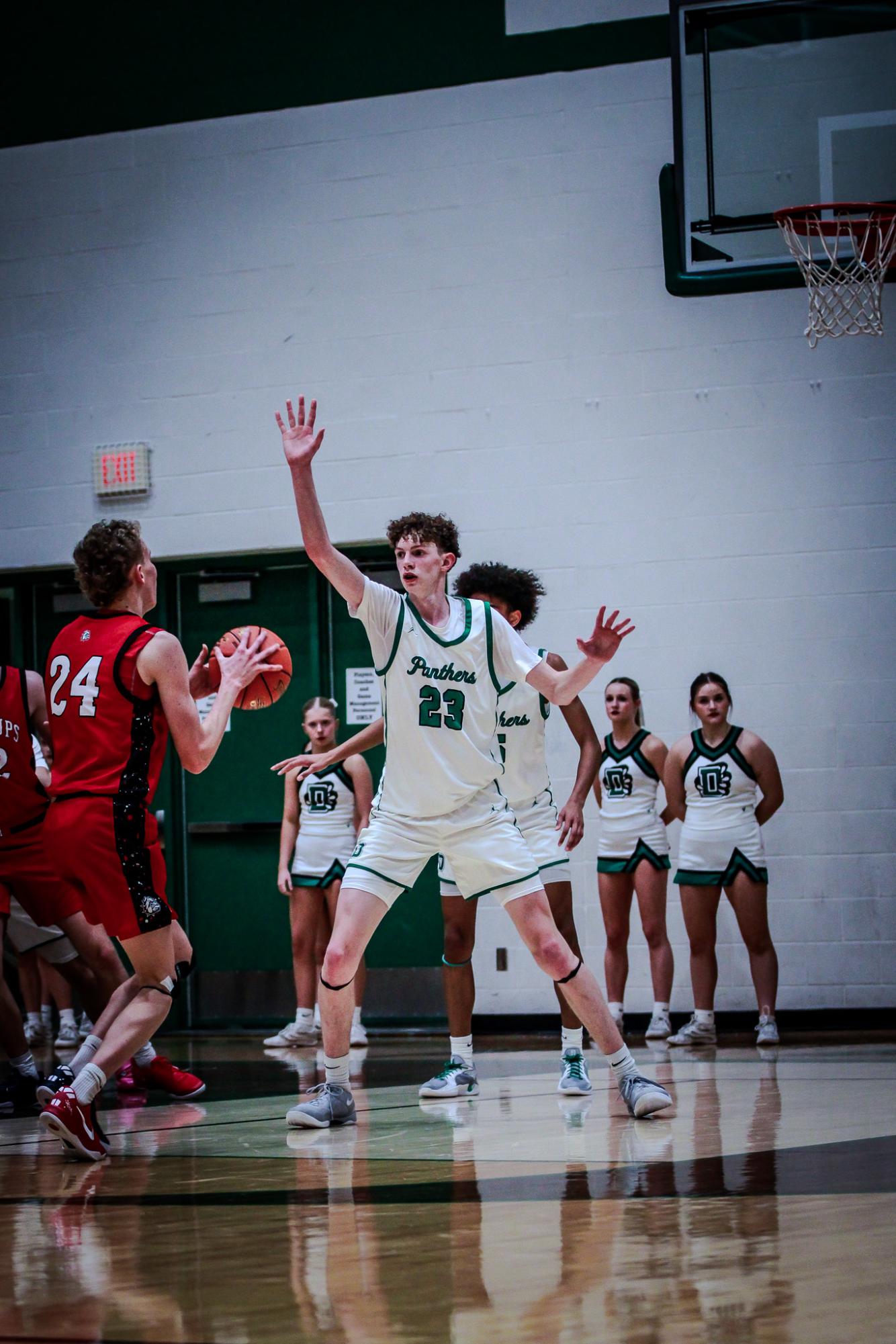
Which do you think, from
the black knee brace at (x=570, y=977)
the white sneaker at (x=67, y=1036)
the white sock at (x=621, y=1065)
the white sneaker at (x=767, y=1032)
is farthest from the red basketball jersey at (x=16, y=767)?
the white sneaker at (x=767, y=1032)

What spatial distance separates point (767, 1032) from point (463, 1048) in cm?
266

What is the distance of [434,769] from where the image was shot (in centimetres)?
486

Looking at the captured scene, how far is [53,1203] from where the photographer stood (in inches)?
143

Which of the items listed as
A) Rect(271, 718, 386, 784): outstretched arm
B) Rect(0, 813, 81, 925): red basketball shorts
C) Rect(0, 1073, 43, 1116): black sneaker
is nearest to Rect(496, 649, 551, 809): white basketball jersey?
Rect(271, 718, 386, 784): outstretched arm

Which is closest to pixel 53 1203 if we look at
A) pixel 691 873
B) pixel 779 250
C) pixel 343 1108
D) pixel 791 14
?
pixel 343 1108

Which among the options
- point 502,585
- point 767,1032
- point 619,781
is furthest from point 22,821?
point 767,1032

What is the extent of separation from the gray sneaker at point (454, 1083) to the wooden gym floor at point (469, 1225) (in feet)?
0.52

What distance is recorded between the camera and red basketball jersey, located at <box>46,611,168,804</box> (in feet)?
14.6

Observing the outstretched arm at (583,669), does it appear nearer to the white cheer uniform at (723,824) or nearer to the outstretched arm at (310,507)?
the outstretched arm at (310,507)

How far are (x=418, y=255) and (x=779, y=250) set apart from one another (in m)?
2.71

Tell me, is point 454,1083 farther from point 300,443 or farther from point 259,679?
point 300,443

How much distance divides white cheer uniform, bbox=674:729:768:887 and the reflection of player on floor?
2.44m

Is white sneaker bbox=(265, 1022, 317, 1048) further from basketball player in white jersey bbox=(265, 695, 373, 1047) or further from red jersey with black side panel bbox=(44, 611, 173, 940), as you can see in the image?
red jersey with black side panel bbox=(44, 611, 173, 940)

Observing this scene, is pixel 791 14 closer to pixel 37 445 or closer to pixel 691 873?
pixel 691 873
